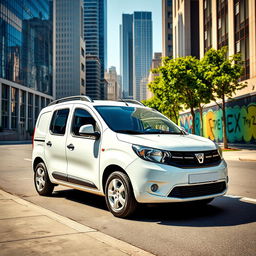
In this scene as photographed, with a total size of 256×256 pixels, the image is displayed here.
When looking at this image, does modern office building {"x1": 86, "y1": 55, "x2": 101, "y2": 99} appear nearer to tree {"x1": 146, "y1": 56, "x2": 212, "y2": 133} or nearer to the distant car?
tree {"x1": 146, "y1": 56, "x2": 212, "y2": 133}

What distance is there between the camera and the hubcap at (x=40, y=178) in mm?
7250

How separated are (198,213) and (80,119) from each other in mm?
2532

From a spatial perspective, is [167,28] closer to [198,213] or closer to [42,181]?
[42,181]

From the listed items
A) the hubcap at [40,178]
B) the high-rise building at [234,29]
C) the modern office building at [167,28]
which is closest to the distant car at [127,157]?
the hubcap at [40,178]

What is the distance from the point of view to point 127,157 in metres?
5.09

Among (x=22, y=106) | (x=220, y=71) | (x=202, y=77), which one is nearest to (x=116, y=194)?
(x=220, y=71)

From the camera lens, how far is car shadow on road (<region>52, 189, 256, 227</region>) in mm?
4996

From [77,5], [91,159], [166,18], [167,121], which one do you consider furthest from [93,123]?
[77,5]

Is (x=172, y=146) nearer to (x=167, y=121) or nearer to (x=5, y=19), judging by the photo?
(x=167, y=121)

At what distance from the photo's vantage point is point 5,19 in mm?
67812

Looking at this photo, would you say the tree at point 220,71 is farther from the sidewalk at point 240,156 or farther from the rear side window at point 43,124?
the rear side window at point 43,124

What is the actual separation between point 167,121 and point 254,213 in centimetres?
213

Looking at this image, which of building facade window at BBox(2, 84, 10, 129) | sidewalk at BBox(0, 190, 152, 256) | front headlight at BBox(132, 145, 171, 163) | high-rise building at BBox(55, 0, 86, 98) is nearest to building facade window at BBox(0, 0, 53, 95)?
building facade window at BBox(2, 84, 10, 129)

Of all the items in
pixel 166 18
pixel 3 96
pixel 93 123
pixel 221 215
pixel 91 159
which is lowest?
pixel 221 215
